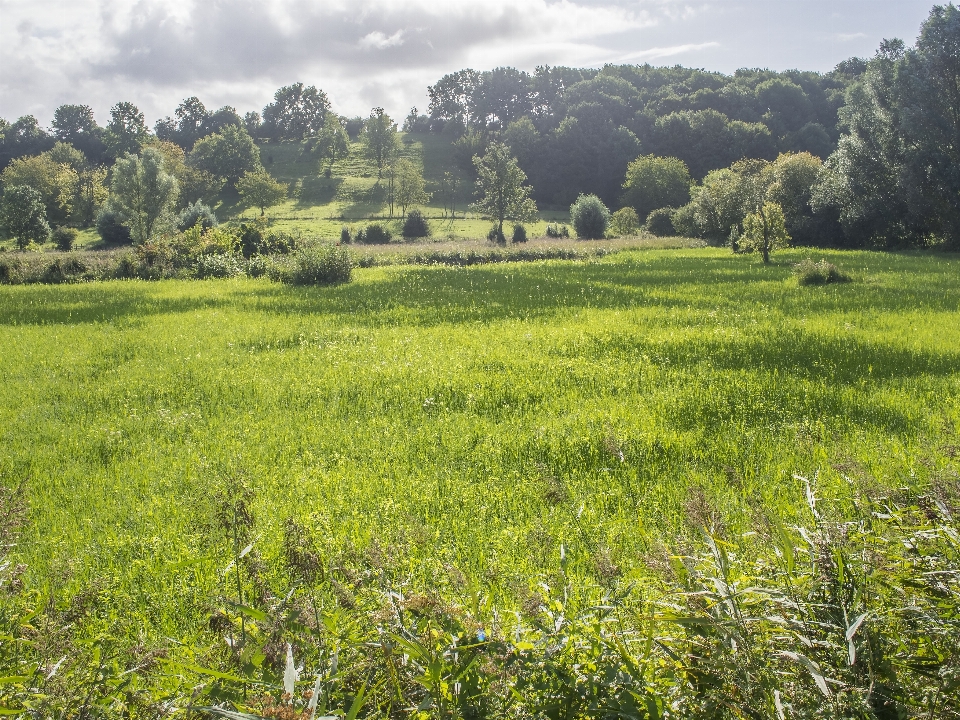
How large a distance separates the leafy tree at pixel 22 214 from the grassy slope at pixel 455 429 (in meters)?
52.2

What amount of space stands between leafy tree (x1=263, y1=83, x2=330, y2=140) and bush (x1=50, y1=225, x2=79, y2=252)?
81777mm

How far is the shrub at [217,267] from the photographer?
97.1 feet

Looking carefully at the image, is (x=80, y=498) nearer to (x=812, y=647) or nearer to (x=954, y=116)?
(x=812, y=647)

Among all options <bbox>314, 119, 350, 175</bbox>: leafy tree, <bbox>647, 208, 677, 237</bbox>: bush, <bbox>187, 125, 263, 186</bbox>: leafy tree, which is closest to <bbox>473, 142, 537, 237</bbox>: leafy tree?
<bbox>647, 208, 677, 237</bbox>: bush

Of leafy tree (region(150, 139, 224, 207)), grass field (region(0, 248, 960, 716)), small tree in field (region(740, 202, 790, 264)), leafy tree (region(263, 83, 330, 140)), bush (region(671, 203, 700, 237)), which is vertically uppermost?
leafy tree (region(263, 83, 330, 140))

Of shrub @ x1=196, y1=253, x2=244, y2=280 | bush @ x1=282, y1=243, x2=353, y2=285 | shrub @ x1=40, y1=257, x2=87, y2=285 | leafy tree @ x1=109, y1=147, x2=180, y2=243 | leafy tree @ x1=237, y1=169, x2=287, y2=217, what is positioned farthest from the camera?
leafy tree @ x1=237, y1=169, x2=287, y2=217

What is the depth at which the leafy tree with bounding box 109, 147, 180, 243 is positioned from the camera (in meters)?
56.2

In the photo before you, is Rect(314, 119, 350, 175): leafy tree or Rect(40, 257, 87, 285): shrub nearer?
Rect(40, 257, 87, 285): shrub

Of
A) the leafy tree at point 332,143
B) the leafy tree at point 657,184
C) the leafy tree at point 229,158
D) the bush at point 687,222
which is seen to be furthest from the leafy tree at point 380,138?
the bush at point 687,222

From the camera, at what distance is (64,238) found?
58781 millimetres

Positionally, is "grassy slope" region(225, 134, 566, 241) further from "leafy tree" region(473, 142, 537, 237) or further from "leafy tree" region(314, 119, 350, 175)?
"leafy tree" region(473, 142, 537, 237)

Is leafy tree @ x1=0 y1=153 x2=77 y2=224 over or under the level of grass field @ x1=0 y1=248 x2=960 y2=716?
over

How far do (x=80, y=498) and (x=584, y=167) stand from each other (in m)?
95.2

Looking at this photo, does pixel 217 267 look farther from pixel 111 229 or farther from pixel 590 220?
pixel 111 229
